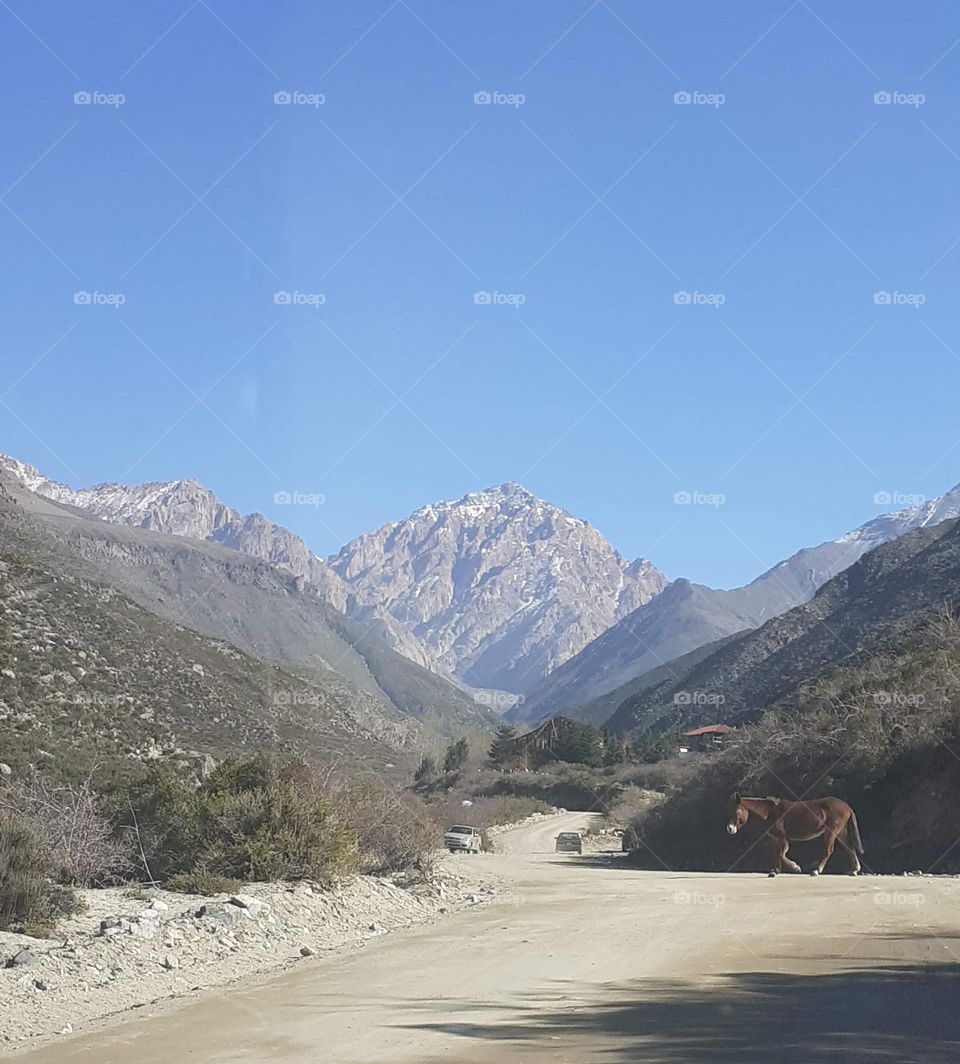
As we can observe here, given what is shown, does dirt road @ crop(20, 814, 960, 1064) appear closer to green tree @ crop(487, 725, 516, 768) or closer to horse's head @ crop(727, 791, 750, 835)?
horse's head @ crop(727, 791, 750, 835)

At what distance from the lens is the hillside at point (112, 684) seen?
44.9 m

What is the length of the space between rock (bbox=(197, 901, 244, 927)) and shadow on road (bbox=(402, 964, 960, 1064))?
4607 millimetres

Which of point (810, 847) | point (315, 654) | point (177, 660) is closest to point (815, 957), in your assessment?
point (810, 847)

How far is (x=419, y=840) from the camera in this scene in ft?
71.2

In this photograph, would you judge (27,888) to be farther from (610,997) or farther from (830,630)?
(830,630)

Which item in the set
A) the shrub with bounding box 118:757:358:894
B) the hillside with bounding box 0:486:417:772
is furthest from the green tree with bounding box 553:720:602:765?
the shrub with bounding box 118:757:358:894

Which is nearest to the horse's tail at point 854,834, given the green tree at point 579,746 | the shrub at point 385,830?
the shrub at point 385,830

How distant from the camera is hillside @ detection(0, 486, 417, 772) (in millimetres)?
44906

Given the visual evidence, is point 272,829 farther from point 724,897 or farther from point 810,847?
point 810,847

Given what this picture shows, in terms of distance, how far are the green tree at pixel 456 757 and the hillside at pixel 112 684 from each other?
13324 millimetres
